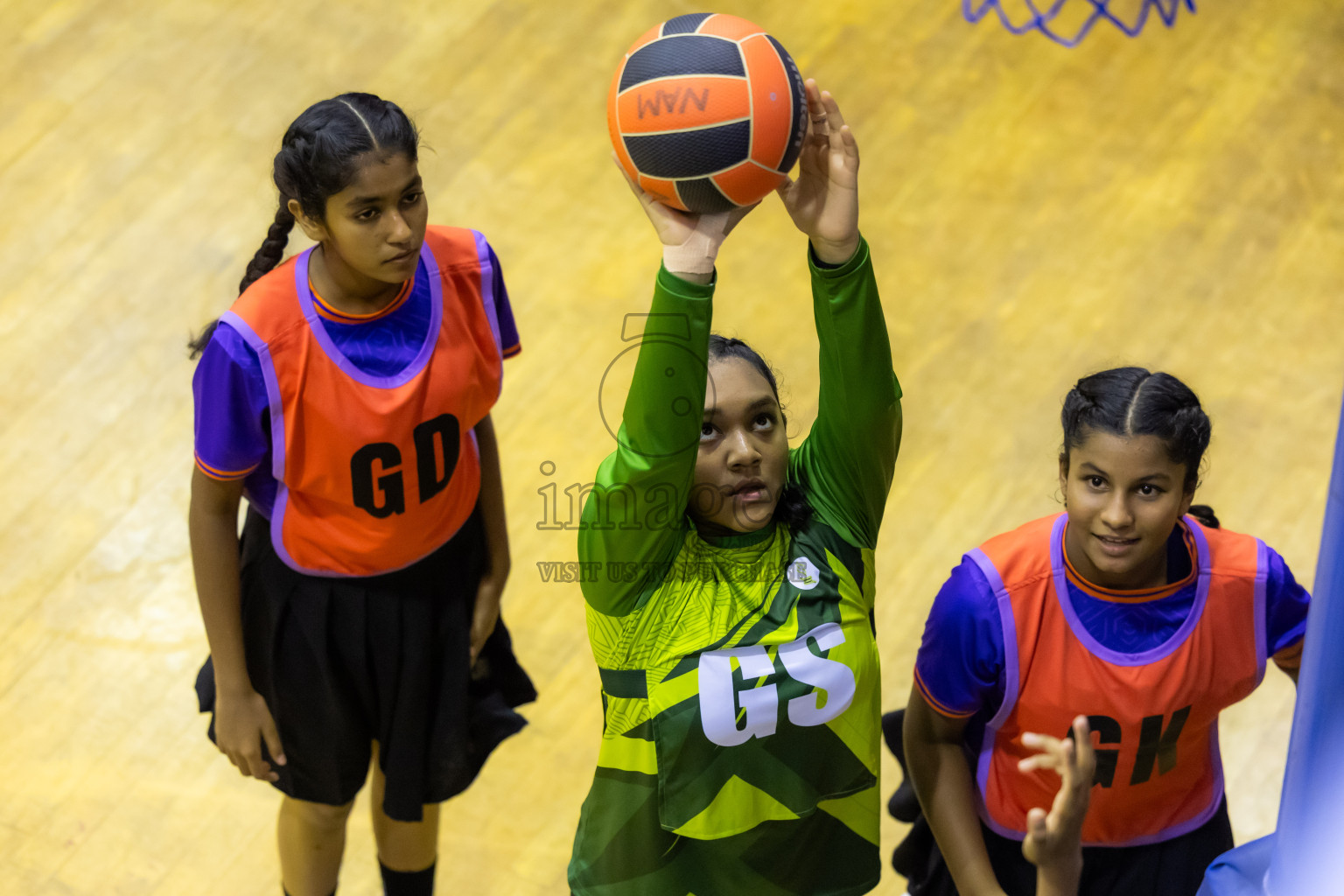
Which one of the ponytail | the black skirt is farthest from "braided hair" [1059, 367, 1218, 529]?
the black skirt

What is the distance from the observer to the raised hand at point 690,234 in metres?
1.56

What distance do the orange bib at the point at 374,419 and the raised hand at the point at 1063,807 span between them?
3.30 feet

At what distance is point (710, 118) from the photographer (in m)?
1.66

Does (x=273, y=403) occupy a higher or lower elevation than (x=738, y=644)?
lower

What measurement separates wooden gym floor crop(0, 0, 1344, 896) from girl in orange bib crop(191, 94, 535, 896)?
501 mm

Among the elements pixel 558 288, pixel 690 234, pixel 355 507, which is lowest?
pixel 558 288

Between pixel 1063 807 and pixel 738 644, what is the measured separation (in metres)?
0.47

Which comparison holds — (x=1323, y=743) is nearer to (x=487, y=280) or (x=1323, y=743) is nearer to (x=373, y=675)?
(x=487, y=280)

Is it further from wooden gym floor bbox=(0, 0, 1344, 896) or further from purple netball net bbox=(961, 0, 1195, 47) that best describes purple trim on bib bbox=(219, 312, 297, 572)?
purple netball net bbox=(961, 0, 1195, 47)

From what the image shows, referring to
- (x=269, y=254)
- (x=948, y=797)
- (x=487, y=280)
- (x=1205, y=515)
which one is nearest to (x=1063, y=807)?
(x=948, y=797)

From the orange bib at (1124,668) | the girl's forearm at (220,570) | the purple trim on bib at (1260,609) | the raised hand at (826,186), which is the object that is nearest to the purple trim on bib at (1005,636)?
the orange bib at (1124,668)

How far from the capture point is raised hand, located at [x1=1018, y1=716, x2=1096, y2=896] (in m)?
1.27

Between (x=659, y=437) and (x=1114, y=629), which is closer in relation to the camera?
(x=659, y=437)

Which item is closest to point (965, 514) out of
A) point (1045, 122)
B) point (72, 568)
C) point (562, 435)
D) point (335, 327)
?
point (562, 435)
